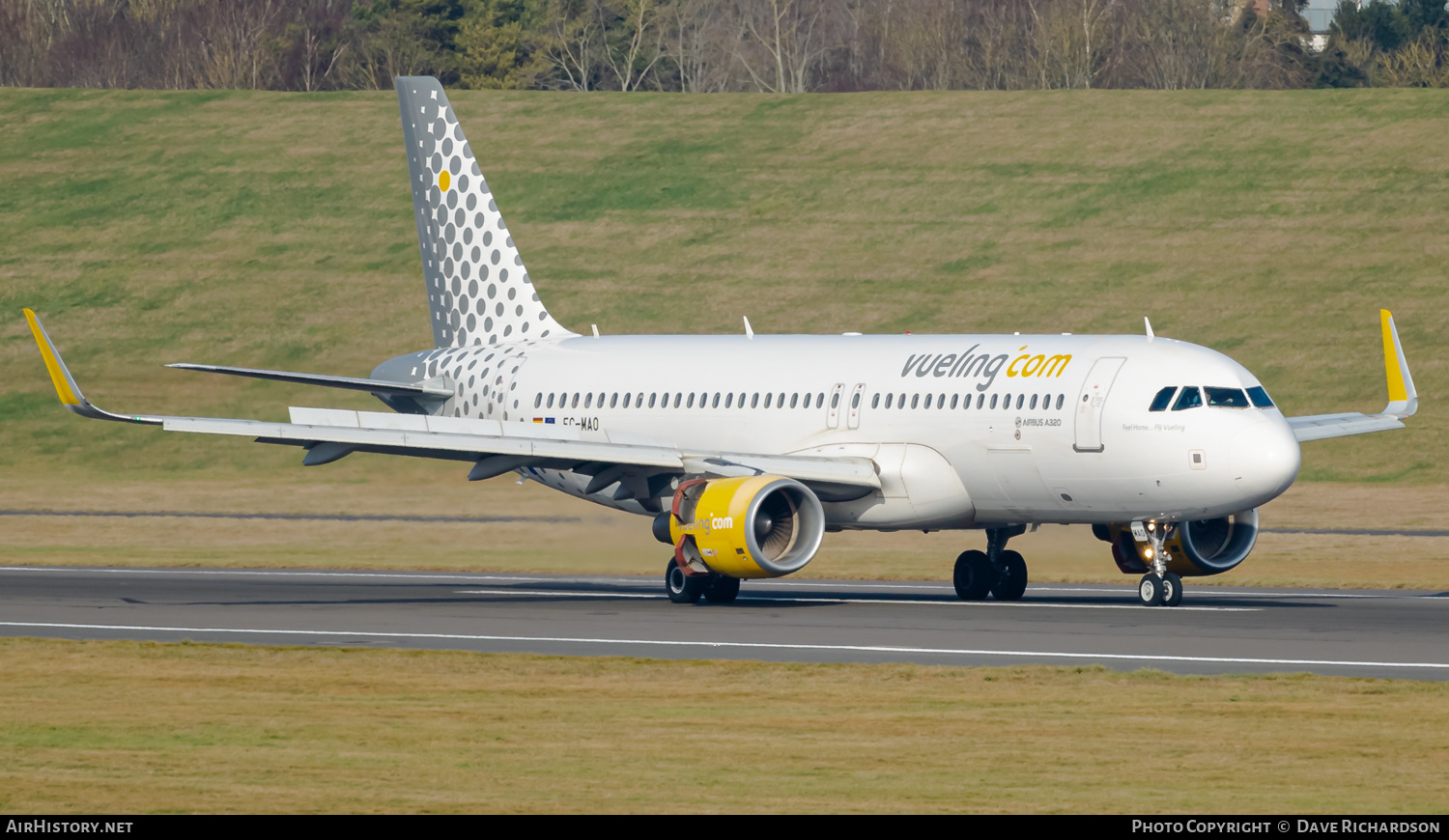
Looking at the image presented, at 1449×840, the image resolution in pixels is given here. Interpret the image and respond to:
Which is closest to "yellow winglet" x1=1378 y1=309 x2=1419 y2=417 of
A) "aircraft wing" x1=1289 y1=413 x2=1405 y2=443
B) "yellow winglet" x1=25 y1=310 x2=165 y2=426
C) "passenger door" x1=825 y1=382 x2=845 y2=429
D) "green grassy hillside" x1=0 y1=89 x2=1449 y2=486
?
"aircraft wing" x1=1289 y1=413 x2=1405 y2=443

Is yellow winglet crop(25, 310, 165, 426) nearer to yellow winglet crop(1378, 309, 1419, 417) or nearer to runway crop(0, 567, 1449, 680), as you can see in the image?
runway crop(0, 567, 1449, 680)

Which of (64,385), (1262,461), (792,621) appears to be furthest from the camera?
(64,385)

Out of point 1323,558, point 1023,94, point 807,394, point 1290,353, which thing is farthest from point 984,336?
point 1023,94

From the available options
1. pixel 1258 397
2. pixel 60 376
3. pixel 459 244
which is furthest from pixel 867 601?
pixel 459 244

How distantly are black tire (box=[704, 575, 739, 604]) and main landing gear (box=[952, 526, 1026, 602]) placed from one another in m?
3.92

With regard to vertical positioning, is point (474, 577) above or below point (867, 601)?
below

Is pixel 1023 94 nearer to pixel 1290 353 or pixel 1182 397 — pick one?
pixel 1290 353

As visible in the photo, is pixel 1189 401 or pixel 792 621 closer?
pixel 792 621

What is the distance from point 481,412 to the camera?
140ft

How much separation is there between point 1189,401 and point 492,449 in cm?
1088

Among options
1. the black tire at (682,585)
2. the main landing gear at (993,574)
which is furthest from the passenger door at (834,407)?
the black tire at (682,585)

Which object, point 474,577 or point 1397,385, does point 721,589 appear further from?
point 1397,385

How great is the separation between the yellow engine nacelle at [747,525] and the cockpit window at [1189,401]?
5.56 metres

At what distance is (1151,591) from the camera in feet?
108
